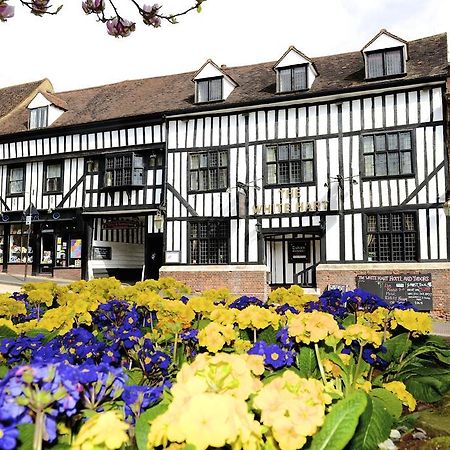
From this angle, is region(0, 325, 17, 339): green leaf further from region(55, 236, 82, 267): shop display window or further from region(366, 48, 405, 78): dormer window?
region(55, 236, 82, 267): shop display window

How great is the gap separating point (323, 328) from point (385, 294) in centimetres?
1086

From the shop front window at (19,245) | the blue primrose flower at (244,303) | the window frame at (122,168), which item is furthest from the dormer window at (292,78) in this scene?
the shop front window at (19,245)

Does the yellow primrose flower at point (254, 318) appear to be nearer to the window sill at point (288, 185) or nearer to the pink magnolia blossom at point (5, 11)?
the pink magnolia blossom at point (5, 11)

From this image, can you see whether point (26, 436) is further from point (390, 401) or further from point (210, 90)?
point (210, 90)

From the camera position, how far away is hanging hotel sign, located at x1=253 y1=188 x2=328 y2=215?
1391 centimetres

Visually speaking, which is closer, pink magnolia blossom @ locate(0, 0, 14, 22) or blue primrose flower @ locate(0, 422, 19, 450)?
blue primrose flower @ locate(0, 422, 19, 450)

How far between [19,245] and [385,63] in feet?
50.5

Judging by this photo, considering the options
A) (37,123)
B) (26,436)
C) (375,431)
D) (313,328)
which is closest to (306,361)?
(313,328)

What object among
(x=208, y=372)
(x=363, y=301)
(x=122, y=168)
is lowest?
(x=363, y=301)

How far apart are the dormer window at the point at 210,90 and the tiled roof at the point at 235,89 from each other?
1.19 feet

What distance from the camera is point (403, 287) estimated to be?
12.7m

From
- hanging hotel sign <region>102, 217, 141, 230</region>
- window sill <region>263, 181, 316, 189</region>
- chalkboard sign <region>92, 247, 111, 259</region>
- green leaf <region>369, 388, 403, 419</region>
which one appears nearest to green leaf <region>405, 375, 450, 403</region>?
green leaf <region>369, 388, 403, 419</region>

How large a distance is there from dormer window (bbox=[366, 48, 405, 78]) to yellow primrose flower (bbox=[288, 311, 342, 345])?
12.3m

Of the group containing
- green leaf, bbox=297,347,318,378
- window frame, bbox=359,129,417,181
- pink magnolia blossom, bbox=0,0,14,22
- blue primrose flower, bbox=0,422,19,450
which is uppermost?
window frame, bbox=359,129,417,181
